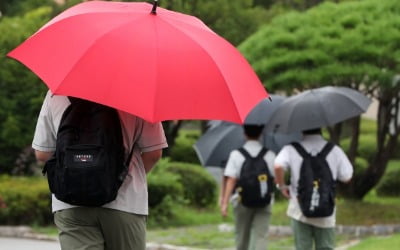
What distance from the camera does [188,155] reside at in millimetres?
25406

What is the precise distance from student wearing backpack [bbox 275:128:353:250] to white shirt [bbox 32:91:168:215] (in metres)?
2.97

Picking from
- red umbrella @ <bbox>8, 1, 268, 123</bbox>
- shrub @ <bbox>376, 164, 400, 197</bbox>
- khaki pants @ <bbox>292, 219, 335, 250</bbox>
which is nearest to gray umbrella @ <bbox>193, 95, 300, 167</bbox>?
khaki pants @ <bbox>292, 219, 335, 250</bbox>

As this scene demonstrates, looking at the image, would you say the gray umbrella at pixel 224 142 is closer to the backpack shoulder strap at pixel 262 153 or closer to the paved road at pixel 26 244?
the backpack shoulder strap at pixel 262 153

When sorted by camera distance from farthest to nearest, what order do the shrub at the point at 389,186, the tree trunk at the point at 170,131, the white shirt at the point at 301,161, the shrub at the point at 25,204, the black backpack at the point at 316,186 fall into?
1. the tree trunk at the point at 170,131
2. the shrub at the point at 389,186
3. the shrub at the point at 25,204
4. the white shirt at the point at 301,161
5. the black backpack at the point at 316,186

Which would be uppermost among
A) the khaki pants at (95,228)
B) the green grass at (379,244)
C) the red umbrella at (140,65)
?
the red umbrella at (140,65)

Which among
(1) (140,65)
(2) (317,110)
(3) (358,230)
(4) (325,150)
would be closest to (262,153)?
(2) (317,110)

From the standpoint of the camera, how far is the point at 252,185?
7906 millimetres

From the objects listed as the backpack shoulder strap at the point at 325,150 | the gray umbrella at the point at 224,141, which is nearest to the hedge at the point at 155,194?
the gray umbrella at the point at 224,141

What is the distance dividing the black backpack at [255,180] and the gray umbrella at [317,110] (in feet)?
1.20

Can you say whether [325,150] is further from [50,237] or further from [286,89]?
[286,89]

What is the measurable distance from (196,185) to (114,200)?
1290 centimetres

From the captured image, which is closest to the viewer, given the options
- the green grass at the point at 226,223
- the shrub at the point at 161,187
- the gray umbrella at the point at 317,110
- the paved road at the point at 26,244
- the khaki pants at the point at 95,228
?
the khaki pants at the point at 95,228

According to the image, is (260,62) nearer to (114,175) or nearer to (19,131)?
(19,131)

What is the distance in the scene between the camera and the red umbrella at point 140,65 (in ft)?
13.1
